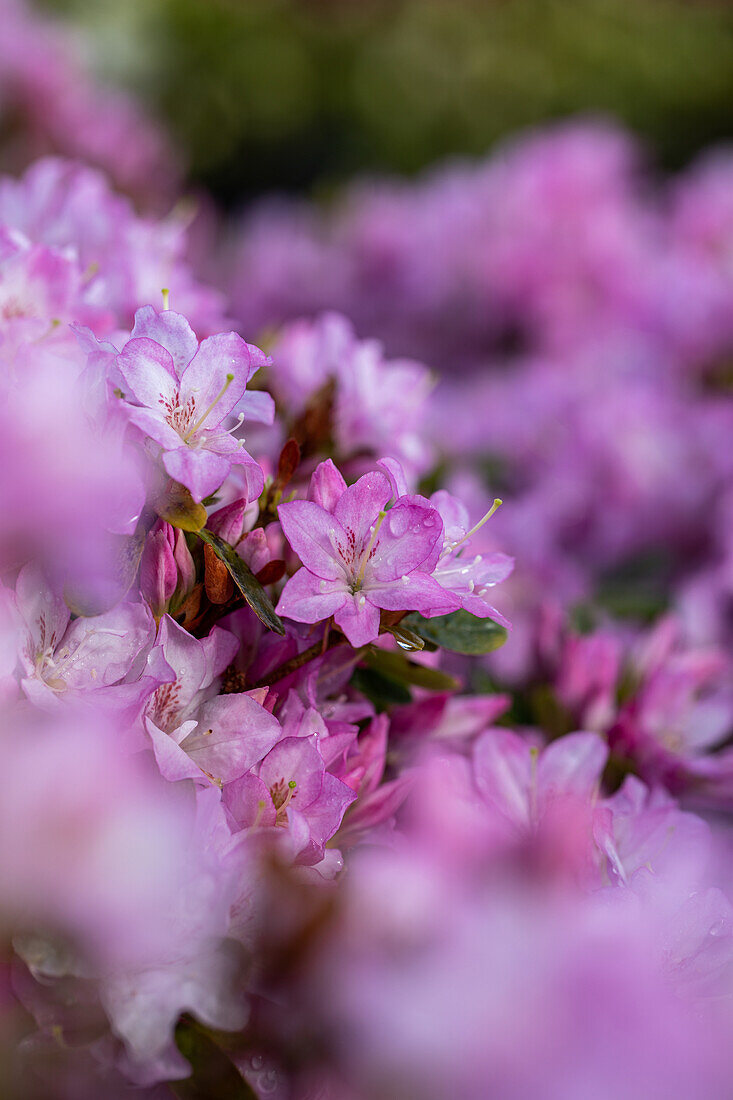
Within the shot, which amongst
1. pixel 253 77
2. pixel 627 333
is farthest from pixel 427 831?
pixel 253 77

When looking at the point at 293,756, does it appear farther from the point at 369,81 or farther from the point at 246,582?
the point at 369,81

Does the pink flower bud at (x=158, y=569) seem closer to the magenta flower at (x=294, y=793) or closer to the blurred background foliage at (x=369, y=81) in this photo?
the magenta flower at (x=294, y=793)

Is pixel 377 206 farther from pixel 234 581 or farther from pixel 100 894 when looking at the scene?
pixel 100 894

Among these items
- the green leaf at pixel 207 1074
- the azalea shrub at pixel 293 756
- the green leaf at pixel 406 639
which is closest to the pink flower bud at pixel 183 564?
the azalea shrub at pixel 293 756

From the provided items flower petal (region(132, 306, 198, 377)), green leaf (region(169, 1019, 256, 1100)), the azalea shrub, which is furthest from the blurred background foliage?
green leaf (region(169, 1019, 256, 1100))

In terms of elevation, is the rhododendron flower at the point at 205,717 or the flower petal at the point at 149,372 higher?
the flower petal at the point at 149,372

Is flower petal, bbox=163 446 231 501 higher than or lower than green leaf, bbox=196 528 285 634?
higher

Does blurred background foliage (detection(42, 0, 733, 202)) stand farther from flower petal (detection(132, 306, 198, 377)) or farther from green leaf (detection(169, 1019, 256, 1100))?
green leaf (detection(169, 1019, 256, 1100))

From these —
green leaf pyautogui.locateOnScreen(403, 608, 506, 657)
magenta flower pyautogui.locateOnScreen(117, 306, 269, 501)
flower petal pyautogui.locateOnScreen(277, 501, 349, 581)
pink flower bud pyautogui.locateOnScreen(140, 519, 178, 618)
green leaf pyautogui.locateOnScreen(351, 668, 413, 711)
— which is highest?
magenta flower pyautogui.locateOnScreen(117, 306, 269, 501)
